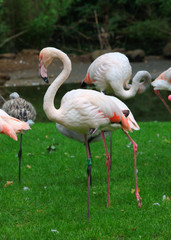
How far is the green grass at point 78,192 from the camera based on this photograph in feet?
10.8

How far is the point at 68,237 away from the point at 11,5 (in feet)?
41.7

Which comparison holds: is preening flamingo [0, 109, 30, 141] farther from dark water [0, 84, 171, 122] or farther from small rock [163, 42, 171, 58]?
small rock [163, 42, 171, 58]

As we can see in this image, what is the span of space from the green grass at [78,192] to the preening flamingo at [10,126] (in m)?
0.68

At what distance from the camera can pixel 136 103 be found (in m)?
9.88

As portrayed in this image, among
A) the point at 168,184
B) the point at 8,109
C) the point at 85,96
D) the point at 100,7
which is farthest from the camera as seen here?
the point at 100,7

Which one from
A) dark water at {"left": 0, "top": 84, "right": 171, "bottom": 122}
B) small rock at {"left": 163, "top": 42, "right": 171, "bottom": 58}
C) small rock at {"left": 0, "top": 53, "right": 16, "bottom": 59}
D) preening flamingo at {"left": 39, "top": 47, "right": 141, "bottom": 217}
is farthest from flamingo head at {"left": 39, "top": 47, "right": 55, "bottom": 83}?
small rock at {"left": 163, "top": 42, "right": 171, "bottom": 58}

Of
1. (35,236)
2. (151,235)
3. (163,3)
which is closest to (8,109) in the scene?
(35,236)

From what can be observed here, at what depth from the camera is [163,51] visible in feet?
49.1

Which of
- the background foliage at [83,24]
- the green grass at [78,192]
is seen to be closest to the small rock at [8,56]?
the background foliage at [83,24]

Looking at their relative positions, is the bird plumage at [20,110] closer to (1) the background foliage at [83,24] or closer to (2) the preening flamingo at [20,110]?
(2) the preening flamingo at [20,110]

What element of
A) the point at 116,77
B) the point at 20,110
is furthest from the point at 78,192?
the point at 116,77

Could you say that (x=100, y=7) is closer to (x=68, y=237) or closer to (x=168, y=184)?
(x=168, y=184)

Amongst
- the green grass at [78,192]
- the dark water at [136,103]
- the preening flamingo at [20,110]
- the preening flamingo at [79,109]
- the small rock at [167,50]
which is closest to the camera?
the green grass at [78,192]

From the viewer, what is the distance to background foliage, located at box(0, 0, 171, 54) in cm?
1459
